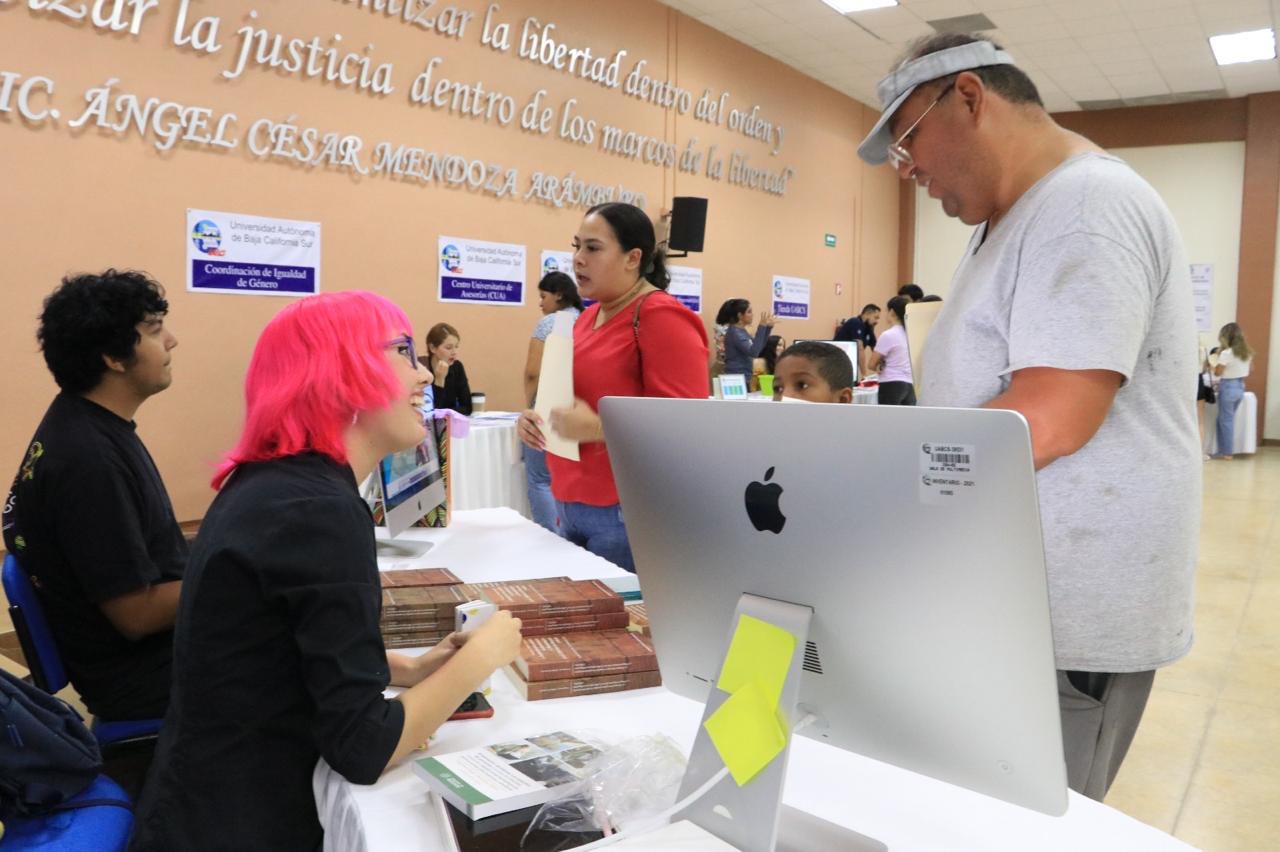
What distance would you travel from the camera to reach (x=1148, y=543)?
1.26 metres

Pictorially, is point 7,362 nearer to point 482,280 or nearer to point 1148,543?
point 482,280

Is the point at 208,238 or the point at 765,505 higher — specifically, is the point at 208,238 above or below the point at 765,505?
above

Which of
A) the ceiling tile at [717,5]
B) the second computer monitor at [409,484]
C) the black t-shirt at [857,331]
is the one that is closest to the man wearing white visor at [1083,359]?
the second computer monitor at [409,484]

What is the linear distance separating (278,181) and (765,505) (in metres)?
5.04

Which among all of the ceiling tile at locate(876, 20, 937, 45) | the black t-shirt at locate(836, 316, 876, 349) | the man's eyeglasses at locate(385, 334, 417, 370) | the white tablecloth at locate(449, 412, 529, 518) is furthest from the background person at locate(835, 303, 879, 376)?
the man's eyeglasses at locate(385, 334, 417, 370)

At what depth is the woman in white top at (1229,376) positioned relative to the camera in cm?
990

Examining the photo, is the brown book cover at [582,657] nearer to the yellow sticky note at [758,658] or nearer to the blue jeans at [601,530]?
the yellow sticky note at [758,658]

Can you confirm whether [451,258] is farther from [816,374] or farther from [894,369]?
[816,374]

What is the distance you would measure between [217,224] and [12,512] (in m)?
3.42

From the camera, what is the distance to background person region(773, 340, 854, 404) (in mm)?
2953

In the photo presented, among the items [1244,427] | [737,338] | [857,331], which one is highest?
[857,331]

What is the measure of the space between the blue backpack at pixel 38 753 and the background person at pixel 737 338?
6.66m

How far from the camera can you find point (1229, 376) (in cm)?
995

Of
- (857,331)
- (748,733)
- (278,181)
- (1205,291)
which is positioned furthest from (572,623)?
(1205,291)
